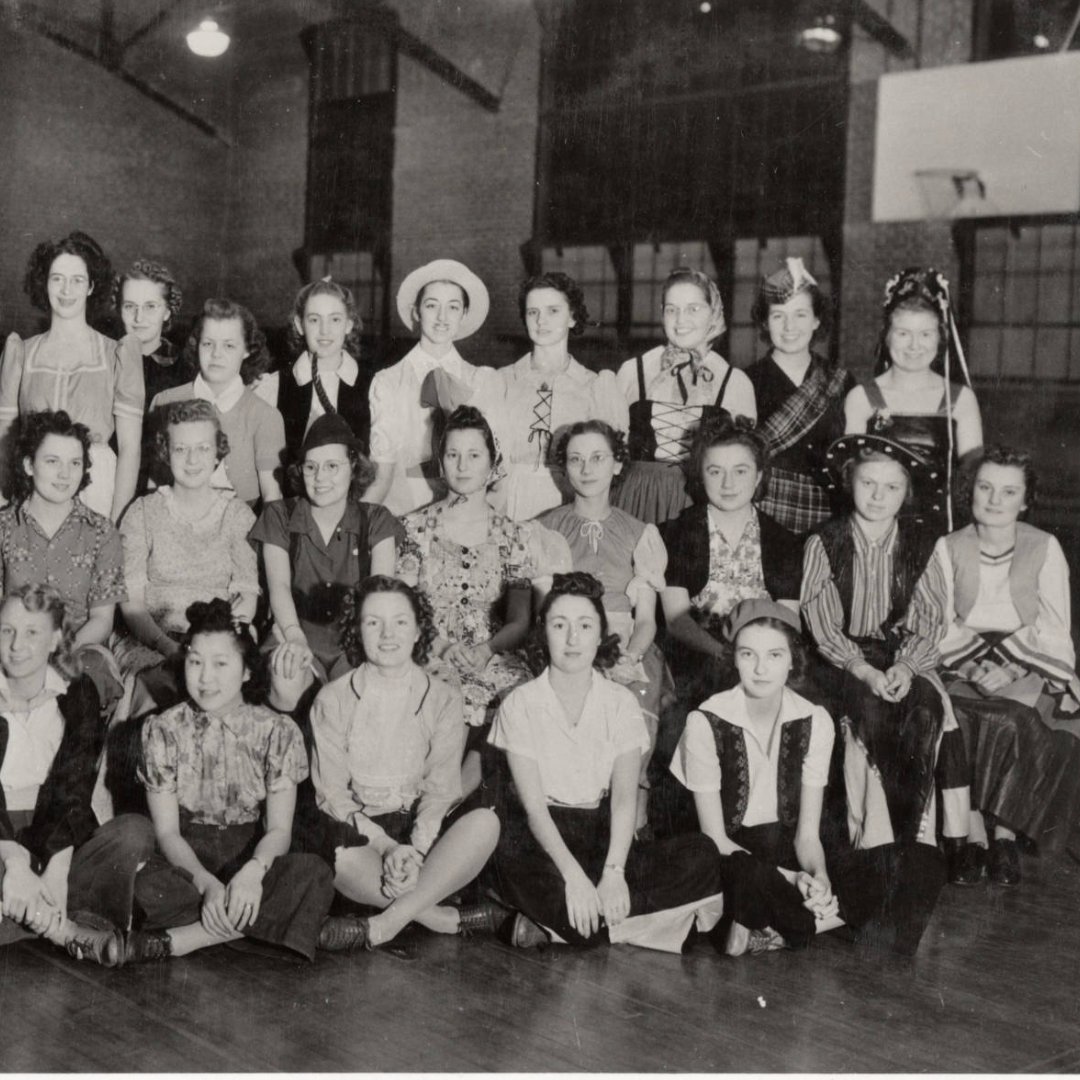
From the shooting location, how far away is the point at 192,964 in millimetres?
2902

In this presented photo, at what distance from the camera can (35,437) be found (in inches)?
142

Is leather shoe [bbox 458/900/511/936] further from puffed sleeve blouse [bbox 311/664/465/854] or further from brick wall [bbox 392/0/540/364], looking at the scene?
brick wall [bbox 392/0/540/364]

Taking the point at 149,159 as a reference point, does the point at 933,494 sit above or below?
below

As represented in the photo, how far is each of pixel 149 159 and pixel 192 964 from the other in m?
6.57

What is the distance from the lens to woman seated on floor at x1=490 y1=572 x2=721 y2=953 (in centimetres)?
310

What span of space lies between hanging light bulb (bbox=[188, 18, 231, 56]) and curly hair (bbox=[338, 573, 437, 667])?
5.98m

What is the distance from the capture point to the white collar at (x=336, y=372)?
4.42m

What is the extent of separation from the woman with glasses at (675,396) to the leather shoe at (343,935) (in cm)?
168

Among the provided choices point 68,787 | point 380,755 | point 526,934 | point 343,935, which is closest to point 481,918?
point 526,934

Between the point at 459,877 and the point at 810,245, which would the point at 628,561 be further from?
the point at 810,245

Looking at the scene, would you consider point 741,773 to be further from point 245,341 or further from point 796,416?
point 245,341

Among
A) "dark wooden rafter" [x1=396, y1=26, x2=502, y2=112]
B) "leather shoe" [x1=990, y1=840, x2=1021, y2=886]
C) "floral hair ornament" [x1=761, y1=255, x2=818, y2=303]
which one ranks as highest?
"dark wooden rafter" [x1=396, y1=26, x2=502, y2=112]

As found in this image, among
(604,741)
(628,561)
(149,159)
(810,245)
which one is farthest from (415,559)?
(810,245)

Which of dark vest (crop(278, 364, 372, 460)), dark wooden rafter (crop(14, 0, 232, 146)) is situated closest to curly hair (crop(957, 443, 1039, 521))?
dark vest (crop(278, 364, 372, 460))
